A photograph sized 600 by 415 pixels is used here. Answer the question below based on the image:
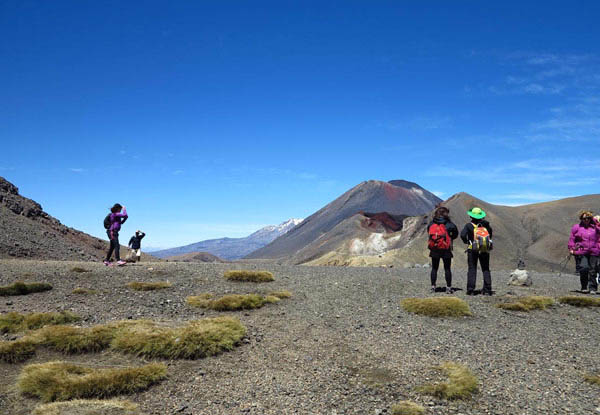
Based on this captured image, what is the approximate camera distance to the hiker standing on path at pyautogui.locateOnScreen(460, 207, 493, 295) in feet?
41.9

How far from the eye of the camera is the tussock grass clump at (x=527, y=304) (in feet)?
36.6

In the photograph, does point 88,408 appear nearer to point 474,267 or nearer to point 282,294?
point 282,294

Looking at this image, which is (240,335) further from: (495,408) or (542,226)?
(542,226)

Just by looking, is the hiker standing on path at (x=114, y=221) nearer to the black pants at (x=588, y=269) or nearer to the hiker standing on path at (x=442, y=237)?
the hiker standing on path at (x=442, y=237)

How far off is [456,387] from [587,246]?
11874 millimetres

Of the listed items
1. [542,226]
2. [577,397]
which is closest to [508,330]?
[577,397]

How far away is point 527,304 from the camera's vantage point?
11.5m

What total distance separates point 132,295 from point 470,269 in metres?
10.2

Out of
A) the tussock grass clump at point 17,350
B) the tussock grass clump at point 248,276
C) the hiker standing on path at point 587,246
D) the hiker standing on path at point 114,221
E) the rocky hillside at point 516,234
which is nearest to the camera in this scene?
the tussock grass clump at point 17,350

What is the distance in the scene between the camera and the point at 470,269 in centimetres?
1288

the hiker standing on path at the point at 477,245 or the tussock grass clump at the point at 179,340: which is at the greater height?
the hiker standing on path at the point at 477,245

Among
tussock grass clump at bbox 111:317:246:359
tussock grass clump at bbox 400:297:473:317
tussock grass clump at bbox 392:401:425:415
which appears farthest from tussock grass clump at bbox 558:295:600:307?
tussock grass clump at bbox 111:317:246:359

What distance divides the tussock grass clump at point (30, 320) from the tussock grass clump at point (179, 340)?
207 centimetres

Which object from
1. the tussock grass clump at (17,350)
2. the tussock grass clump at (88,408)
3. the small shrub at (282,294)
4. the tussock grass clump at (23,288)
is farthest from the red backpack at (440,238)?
the tussock grass clump at (23,288)
